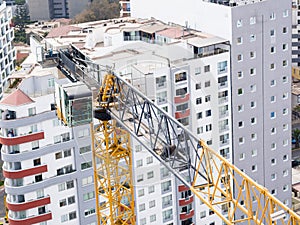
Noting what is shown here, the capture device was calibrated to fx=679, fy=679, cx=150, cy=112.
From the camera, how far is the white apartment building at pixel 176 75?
30.7 feet

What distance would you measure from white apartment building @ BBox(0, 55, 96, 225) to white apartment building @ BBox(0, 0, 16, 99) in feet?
26.6

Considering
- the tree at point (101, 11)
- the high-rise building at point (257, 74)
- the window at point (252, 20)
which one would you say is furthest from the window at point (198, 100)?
the tree at point (101, 11)

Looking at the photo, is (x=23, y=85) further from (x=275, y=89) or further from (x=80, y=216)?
(x=275, y=89)

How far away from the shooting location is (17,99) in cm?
979

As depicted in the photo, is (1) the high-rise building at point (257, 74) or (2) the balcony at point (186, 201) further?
(1) the high-rise building at point (257, 74)

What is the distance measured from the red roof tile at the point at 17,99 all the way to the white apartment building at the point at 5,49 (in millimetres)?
8287

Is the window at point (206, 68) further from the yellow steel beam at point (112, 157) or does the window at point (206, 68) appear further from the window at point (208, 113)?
the yellow steel beam at point (112, 157)

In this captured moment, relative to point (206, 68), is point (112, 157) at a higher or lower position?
lower

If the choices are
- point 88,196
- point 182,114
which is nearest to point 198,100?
point 182,114

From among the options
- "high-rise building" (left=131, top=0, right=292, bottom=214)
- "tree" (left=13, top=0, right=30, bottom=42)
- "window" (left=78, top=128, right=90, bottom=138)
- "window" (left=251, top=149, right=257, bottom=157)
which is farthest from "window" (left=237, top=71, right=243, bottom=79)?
"tree" (left=13, top=0, right=30, bottom=42)

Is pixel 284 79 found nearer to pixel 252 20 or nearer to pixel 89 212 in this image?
pixel 252 20

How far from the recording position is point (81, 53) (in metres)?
9.94

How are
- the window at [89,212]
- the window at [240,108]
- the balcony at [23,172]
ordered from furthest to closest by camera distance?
the window at [240,108]
the window at [89,212]
the balcony at [23,172]

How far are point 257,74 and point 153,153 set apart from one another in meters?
5.33
